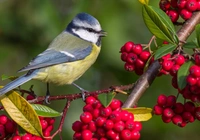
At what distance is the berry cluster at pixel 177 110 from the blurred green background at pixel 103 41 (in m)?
1.30

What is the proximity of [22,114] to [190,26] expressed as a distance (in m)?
0.87

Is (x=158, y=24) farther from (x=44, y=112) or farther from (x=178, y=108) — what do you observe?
(x=44, y=112)

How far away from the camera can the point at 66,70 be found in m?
3.22

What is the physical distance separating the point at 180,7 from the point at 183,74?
558mm

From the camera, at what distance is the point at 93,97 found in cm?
187

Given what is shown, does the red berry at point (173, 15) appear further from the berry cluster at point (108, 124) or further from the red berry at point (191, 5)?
the berry cluster at point (108, 124)

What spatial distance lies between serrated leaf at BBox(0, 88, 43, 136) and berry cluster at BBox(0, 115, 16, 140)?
0.09 metres

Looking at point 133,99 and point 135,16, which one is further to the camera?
point 135,16

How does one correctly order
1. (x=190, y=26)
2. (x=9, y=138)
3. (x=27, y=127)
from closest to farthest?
(x=27, y=127) → (x=9, y=138) → (x=190, y=26)

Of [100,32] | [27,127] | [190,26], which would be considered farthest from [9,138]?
[100,32]

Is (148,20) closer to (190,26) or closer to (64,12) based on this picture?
(190,26)

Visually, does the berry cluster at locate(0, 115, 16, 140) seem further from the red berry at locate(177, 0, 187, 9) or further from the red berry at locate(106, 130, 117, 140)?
the red berry at locate(177, 0, 187, 9)

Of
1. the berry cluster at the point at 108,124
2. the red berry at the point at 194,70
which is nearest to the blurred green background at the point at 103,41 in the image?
the berry cluster at the point at 108,124

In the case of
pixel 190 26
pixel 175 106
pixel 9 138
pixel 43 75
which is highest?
pixel 190 26
